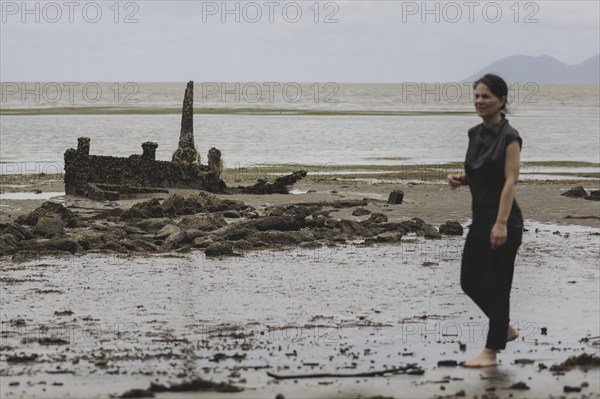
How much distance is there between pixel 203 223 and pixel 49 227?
2304 mm

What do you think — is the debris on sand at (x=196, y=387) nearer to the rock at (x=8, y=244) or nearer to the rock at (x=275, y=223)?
the rock at (x=8, y=244)

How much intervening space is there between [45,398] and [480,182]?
328 centimetres

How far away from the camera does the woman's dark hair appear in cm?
843

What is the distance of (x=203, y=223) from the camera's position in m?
18.1

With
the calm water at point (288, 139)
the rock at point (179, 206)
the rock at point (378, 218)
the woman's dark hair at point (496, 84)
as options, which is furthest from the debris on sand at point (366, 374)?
the calm water at point (288, 139)

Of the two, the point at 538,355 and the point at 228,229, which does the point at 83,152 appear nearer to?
the point at 228,229

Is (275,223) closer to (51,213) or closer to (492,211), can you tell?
(51,213)

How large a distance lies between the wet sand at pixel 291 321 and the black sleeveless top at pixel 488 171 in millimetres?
1042

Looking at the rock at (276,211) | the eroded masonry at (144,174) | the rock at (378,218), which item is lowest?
the rock at (378,218)

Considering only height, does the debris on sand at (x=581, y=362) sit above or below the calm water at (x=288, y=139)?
below

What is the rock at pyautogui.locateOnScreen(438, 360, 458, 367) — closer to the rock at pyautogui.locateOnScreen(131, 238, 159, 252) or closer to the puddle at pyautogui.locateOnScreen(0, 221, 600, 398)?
the puddle at pyautogui.locateOnScreen(0, 221, 600, 398)

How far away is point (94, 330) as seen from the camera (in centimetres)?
1005

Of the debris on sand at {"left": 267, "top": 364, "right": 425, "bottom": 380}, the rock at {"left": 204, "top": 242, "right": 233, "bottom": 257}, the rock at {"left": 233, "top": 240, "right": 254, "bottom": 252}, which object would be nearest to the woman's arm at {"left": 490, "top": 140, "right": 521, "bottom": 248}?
the debris on sand at {"left": 267, "top": 364, "right": 425, "bottom": 380}

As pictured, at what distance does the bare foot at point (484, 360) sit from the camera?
8352 millimetres
